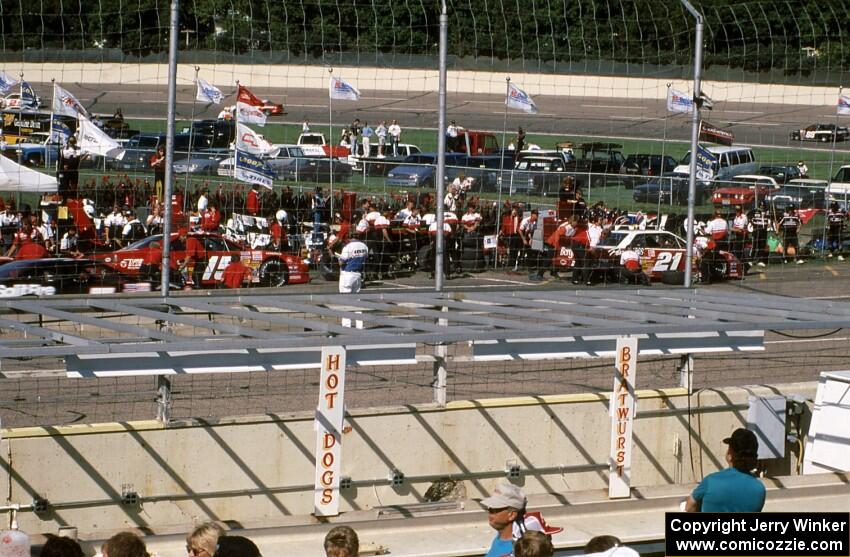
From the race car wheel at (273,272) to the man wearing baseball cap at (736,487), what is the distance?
42.4 ft

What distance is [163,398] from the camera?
10477 millimetres

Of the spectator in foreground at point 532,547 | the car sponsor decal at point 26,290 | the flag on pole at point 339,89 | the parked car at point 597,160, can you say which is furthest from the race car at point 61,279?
the parked car at point 597,160

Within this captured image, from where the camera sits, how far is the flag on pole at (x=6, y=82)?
17.8 metres

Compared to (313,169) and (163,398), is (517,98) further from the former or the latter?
(163,398)

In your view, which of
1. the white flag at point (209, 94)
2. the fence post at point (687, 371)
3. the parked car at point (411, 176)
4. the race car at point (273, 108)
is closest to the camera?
the fence post at point (687, 371)

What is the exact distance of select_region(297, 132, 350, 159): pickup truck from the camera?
2544cm

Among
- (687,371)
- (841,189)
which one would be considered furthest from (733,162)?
(687,371)

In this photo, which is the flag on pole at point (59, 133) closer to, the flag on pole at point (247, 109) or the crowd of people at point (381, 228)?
the crowd of people at point (381, 228)

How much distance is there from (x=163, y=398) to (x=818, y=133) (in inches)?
823

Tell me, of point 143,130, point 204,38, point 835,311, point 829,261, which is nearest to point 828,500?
point 835,311

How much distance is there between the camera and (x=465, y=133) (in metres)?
29.6

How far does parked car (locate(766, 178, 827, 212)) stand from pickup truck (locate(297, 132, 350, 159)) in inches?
338

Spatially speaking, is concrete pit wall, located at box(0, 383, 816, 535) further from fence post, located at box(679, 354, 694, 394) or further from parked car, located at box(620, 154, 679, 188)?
parked car, located at box(620, 154, 679, 188)

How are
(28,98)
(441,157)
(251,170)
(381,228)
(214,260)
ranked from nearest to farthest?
(441,157), (251,170), (214,260), (381,228), (28,98)
